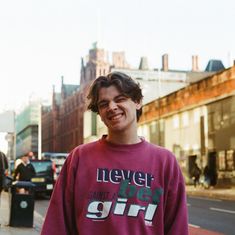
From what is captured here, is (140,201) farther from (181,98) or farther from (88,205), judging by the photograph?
(181,98)

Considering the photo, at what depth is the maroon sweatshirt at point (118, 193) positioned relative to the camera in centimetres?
261

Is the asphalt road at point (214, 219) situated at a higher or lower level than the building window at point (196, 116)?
lower

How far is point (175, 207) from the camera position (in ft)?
9.06

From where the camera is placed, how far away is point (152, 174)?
107 inches

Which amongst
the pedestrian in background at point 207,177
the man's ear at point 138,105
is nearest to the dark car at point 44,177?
the pedestrian in background at point 207,177

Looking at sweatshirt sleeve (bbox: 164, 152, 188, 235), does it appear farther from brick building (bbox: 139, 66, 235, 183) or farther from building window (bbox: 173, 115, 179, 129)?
building window (bbox: 173, 115, 179, 129)

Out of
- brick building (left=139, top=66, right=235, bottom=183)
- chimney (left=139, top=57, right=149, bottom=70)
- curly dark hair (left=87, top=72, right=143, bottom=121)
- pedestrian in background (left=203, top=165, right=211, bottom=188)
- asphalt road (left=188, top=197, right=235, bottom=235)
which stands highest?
chimney (left=139, top=57, right=149, bottom=70)

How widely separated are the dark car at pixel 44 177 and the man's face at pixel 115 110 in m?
22.6

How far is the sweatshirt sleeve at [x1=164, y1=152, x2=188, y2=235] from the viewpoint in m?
2.71

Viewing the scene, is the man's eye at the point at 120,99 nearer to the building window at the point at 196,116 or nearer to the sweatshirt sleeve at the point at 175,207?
the sweatshirt sleeve at the point at 175,207

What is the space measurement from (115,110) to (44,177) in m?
23.3

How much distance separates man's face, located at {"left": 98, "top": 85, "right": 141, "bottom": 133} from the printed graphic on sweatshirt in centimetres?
25

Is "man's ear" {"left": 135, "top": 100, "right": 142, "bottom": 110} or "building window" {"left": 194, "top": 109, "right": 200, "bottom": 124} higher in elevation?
"building window" {"left": 194, "top": 109, "right": 200, "bottom": 124}

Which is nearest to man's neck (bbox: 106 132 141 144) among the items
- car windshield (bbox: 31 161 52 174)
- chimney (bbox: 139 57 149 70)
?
car windshield (bbox: 31 161 52 174)
